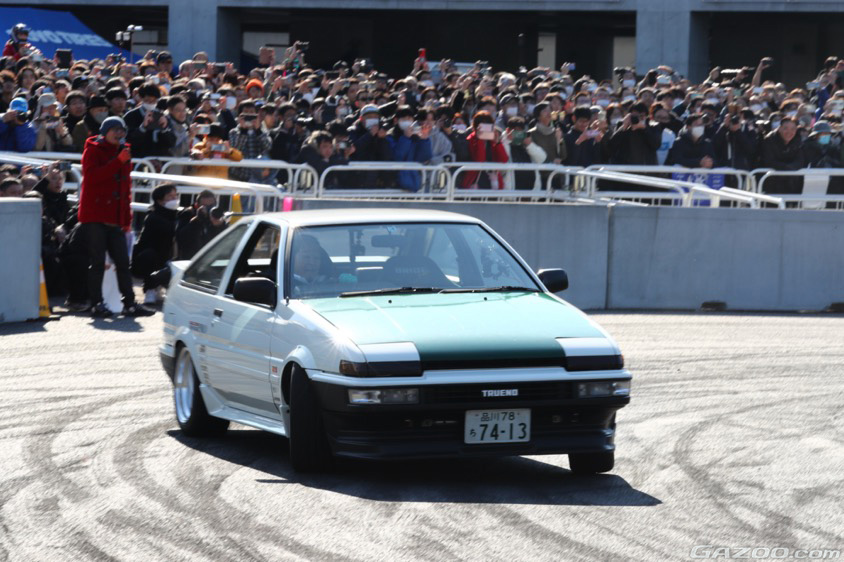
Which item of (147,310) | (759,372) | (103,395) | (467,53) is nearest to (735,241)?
(759,372)

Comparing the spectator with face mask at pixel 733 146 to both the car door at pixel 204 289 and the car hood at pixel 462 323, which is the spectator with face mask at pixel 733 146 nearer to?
the car door at pixel 204 289

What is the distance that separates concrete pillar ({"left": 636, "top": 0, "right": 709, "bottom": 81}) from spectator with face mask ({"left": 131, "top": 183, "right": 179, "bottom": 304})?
30.1 meters

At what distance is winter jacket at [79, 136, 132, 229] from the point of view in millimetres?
15680

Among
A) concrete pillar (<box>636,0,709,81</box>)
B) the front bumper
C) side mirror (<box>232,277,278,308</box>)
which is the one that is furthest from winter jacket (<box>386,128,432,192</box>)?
concrete pillar (<box>636,0,709,81</box>)

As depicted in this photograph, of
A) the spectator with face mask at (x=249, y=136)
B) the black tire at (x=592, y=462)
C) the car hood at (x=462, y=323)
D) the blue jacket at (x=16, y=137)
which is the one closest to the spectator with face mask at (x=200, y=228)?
the spectator with face mask at (x=249, y=136)

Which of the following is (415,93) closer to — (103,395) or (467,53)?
(103,395)

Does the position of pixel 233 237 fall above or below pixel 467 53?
below

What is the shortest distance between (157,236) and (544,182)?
608cm

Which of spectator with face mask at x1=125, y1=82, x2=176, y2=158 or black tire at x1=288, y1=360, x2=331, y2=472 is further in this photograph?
spectator with face mask at x1=125, y1=82, x2=176, y2=158

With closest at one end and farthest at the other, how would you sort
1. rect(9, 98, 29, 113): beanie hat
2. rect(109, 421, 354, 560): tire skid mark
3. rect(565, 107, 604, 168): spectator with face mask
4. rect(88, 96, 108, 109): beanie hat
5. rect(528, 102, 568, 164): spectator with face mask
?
rect(109, 421, 354, 560): tire skid mark → rect(9, 98, 29, 113): beanie hat → rect(88, 96, 108, 109): beanie hat → rect(565, 107, 604, 168): spectator with face mask → rect(528, 102, 568, 164): spectator with face mask

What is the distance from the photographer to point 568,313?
335 inches

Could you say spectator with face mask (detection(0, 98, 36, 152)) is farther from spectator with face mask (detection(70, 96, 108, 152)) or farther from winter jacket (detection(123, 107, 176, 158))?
winter jacket (detection(123, 107, 176, 158))

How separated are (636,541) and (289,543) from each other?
146cm

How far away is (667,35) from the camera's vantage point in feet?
148
